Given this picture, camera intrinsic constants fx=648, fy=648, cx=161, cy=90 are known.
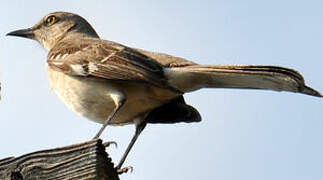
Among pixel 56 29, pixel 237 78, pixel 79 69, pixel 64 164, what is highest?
pixel 237 78

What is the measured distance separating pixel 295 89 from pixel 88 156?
264 centimetres

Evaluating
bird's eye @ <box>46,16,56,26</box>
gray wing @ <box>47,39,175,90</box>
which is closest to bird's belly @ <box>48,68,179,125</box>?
gray wing @ <box>47,39,175,90</box>

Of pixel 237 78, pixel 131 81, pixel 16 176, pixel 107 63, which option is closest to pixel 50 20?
pixel 107 63

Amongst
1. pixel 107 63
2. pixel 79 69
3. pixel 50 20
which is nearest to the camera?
pixel 107 63

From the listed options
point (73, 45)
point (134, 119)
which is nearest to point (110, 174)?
point (134, 119)

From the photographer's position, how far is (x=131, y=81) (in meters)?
6.72

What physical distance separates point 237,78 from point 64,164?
3.06m

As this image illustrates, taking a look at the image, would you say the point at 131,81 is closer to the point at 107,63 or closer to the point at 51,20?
the point at 107,63

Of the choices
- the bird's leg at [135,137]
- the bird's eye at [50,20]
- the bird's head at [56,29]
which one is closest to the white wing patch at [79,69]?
the bird's leg at [135,137]

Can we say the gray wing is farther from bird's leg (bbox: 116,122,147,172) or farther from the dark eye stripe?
the dark eye stripe

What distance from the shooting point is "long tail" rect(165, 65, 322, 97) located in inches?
223

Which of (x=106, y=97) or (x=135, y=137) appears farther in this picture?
(x=135, y=137)

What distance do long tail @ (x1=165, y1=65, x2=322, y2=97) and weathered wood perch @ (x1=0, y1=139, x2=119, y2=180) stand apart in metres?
2.52

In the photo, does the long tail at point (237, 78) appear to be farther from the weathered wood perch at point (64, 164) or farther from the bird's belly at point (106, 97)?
the weathered wood perch at point (64, 164)
